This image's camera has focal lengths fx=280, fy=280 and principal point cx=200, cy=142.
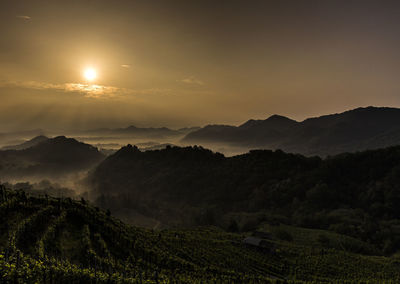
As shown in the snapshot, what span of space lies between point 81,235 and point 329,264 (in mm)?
73212

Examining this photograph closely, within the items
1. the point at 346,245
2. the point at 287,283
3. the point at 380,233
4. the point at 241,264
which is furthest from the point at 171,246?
the point at 380,233

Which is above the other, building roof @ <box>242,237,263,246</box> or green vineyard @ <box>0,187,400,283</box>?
green vineyard @ <box>0,187,400,283</box>

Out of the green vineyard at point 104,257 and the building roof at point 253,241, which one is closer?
the green vineyard at point 104,257

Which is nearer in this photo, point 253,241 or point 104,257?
point 104,257

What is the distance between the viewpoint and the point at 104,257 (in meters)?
37.9

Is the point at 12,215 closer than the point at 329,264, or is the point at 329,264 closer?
the point at 12,215

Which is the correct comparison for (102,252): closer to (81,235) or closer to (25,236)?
(81,235)

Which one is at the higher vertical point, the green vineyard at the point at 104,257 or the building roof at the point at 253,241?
the green vineyard at the point at 104,257

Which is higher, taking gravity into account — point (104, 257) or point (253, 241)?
point (104, 257)

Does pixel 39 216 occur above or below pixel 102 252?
above

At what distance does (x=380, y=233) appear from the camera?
16275 centimetres

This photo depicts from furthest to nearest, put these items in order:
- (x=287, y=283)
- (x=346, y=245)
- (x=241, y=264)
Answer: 1. (x=346, y=245)
2. (x=241, y=264)
3. (x=287, y=283)

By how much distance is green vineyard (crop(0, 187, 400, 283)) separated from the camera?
24453 millimetres

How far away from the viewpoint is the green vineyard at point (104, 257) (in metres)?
24.5
